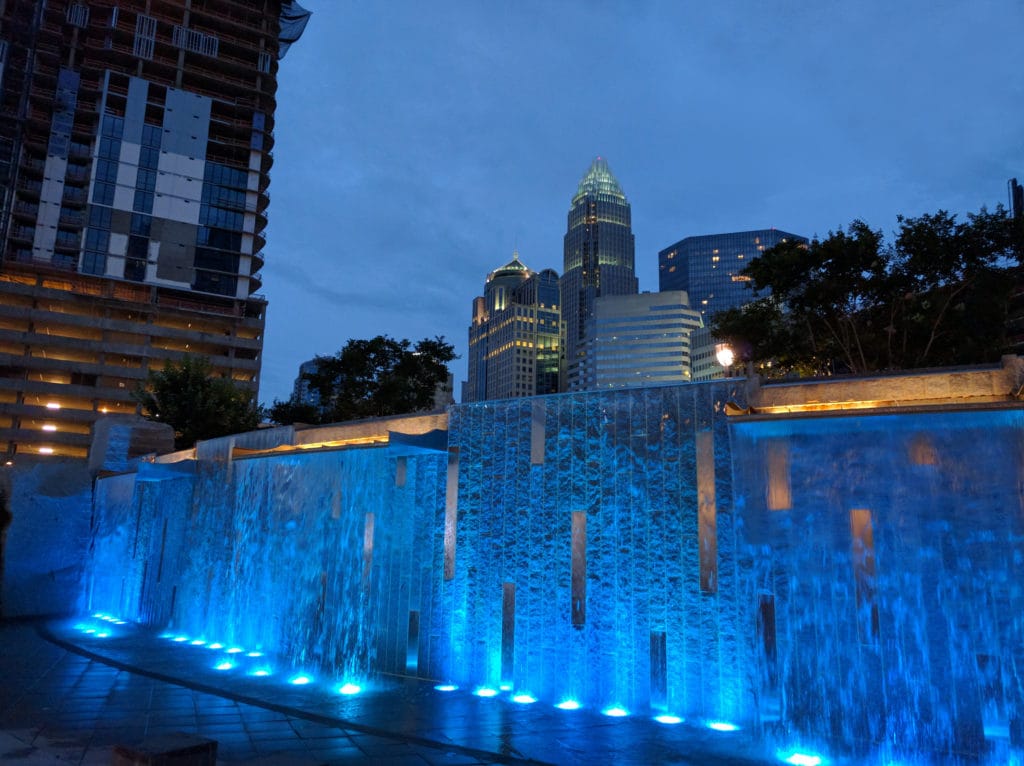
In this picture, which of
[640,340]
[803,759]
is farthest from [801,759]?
[640,340]

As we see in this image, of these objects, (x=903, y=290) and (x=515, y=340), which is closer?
(x=903, y=290)

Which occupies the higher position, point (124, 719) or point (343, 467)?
point (343, 467)

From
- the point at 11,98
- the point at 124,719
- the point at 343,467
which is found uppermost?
the point at 11,98

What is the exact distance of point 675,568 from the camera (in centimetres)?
872

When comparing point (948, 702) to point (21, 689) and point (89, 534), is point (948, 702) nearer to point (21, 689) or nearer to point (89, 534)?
point (21, 689)

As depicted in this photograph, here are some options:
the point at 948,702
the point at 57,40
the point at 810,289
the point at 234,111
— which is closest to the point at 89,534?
the point at 948,702

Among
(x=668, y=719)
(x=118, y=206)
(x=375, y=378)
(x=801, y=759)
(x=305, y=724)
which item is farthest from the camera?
(x=118, y=206)

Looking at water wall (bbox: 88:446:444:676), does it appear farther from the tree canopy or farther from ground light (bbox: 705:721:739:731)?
the tree canopy

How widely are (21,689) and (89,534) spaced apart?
947 cm

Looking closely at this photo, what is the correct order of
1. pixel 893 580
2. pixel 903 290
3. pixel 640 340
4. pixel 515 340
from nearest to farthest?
1. pixel 893 580
2. pixel 903 290
3. pixel 640 340
4. pixel 515 340

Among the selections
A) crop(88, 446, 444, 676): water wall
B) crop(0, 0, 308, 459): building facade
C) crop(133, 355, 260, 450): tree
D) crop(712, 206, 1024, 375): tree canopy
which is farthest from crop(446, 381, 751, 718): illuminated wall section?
crop(0, 0, 308, 459): building facade

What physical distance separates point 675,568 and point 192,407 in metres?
22.4

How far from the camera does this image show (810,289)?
21328 mm

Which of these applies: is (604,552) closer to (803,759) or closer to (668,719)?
(668,719)
